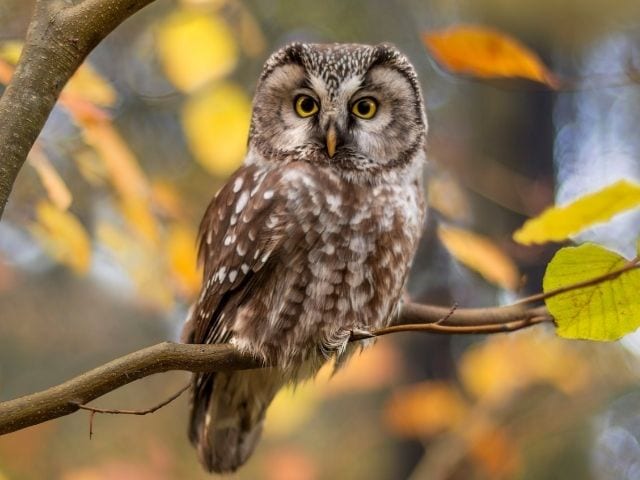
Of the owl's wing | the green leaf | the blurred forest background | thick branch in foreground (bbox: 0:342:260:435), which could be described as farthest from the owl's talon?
the blurred forest background

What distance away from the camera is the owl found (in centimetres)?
226

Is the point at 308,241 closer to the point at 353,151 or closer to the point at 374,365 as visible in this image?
the point at 353,151

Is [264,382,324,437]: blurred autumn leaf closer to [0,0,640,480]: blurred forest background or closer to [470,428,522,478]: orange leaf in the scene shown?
[0,0,640,480]: blurred forest background

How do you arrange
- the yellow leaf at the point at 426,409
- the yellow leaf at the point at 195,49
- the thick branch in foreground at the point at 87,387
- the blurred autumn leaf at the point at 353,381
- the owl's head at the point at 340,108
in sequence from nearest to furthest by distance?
the thick branch in foreground at the point at 87,387, the owl's head at the point at 340,108, the yellow leaf at the point at 195,49, the yellow leaf at the point at 426,409, the blurred autumn leaf at the point at 353,381

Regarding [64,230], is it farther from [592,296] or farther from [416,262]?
[416,262]

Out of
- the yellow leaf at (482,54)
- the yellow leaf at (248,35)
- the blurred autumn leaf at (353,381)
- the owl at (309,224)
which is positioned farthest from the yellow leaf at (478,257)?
the blurred autumn leaf at (353,381)

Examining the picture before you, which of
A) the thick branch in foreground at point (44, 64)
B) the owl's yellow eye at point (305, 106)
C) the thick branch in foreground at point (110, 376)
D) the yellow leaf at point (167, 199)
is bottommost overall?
the yellow leaf at point (167, 199)

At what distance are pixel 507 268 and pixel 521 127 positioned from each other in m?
2.42

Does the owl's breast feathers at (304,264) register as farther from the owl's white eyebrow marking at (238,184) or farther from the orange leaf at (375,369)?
the orange leaf at (375,369)

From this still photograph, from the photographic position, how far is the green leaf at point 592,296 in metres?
1.24

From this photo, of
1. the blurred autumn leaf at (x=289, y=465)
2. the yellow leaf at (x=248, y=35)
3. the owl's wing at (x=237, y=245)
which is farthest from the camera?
the blurred autumn leaf at (x=289, y=465)

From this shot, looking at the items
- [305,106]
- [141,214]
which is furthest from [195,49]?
[305,106]

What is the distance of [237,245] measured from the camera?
2.32m

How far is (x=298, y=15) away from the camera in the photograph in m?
4.26
